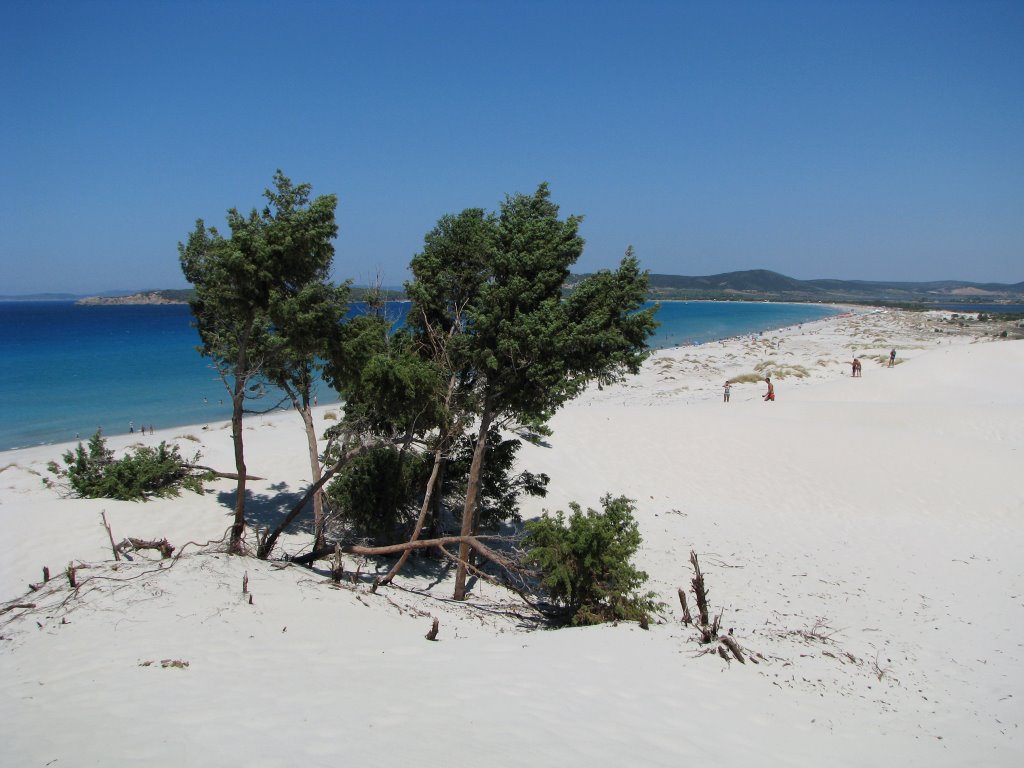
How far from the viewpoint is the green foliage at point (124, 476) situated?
41.5ft

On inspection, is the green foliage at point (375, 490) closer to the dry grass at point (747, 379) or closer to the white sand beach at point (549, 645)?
the white sand beach at point (549, 645)

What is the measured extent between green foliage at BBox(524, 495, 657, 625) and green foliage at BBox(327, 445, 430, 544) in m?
3.86

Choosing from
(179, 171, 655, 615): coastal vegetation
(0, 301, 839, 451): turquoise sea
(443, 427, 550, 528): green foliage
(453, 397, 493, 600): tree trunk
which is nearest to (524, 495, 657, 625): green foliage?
(179, 171, 655, 615): coastal vegetation

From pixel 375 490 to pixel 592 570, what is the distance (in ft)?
16.9

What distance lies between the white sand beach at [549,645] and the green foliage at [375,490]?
83 cm

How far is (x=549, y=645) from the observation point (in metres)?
7.54

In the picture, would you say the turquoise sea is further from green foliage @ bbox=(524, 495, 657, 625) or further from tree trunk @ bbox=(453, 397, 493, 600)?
green foliage @ bbox=(524, 495, 657, 625)

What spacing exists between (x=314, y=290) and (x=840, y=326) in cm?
A: 9083

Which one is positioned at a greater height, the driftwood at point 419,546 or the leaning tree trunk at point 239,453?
the leaning tree trunk at point 239,453

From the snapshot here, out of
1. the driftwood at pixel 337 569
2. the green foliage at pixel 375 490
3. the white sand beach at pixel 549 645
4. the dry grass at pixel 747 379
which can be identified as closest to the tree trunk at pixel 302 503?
the white sand beach at pixel 549 645

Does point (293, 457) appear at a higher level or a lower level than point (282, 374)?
lower

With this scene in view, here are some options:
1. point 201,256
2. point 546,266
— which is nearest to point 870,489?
point 546,266

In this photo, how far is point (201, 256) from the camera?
11.3 metres

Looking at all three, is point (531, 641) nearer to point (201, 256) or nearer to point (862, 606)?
point (862, 606)
